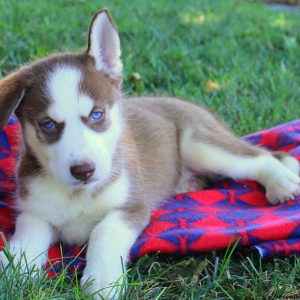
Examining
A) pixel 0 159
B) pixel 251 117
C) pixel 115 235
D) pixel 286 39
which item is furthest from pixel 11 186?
pixel 286 39

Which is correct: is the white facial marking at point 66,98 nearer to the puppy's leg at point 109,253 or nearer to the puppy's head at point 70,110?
the puppy's head at point 70,110

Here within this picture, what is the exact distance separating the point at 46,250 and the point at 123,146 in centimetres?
80

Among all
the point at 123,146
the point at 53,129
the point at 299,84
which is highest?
the point at 53,129

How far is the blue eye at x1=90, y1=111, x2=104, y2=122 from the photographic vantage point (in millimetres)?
3121

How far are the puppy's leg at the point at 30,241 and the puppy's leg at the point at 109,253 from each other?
265mm

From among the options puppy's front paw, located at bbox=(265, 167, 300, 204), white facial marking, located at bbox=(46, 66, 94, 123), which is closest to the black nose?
white facial marking, located at bbox=(46, 66, 94, 123)

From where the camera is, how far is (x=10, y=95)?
10.2 ft

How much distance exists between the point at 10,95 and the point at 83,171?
575mm

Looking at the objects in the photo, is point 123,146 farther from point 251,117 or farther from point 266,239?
point 251,117

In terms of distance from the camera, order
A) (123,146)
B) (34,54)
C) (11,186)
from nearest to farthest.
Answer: (123,146) < (11,186) < (34,54)

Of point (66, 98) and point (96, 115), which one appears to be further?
point (96, 115)

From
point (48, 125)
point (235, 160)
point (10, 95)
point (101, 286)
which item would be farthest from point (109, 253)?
point (235, 160)

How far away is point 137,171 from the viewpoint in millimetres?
3701

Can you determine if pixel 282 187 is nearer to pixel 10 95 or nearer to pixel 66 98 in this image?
pixel 66 98
